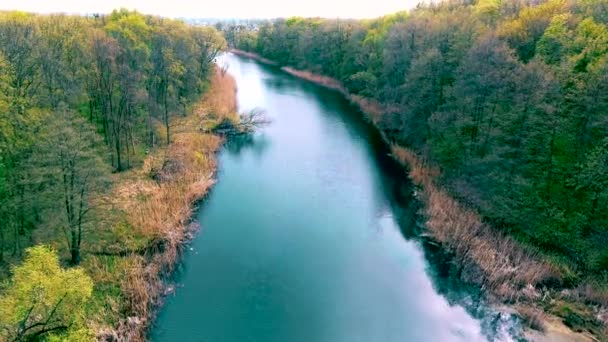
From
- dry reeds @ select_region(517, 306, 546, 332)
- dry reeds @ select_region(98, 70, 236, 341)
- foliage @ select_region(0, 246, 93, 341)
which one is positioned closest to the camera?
foliage @ select_region(0, 246, 93, 341)

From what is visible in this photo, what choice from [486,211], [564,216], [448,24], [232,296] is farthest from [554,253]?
[448,24]

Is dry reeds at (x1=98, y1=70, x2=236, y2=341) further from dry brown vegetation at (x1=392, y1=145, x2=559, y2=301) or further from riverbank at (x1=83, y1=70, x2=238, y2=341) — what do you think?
dry brown vegetation at (x1=392, y1=145, x2=559, y2=301)

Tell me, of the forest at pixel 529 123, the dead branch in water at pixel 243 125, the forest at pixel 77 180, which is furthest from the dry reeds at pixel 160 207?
the forest at pixel 529 123

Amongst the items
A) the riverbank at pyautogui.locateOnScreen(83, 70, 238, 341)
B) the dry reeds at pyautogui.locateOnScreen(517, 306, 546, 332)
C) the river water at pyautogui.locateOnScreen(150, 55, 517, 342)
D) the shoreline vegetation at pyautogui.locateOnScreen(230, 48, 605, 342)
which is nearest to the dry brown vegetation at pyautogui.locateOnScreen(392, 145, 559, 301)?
the shoreline vegetation at pyautogui.locateOnScreen(230, 48, 605, 342)

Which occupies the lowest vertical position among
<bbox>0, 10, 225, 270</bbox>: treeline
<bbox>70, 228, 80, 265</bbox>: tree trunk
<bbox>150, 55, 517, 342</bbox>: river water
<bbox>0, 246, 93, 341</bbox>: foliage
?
<bbox>150, 55, 517, 342</bbox>: river water

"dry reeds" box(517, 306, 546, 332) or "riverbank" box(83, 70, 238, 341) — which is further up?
"riverbank" box(83, 70, 238, 341)

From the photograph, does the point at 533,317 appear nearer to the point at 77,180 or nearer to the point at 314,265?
the point at 314,265

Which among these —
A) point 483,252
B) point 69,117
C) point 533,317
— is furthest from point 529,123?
point 69,117
